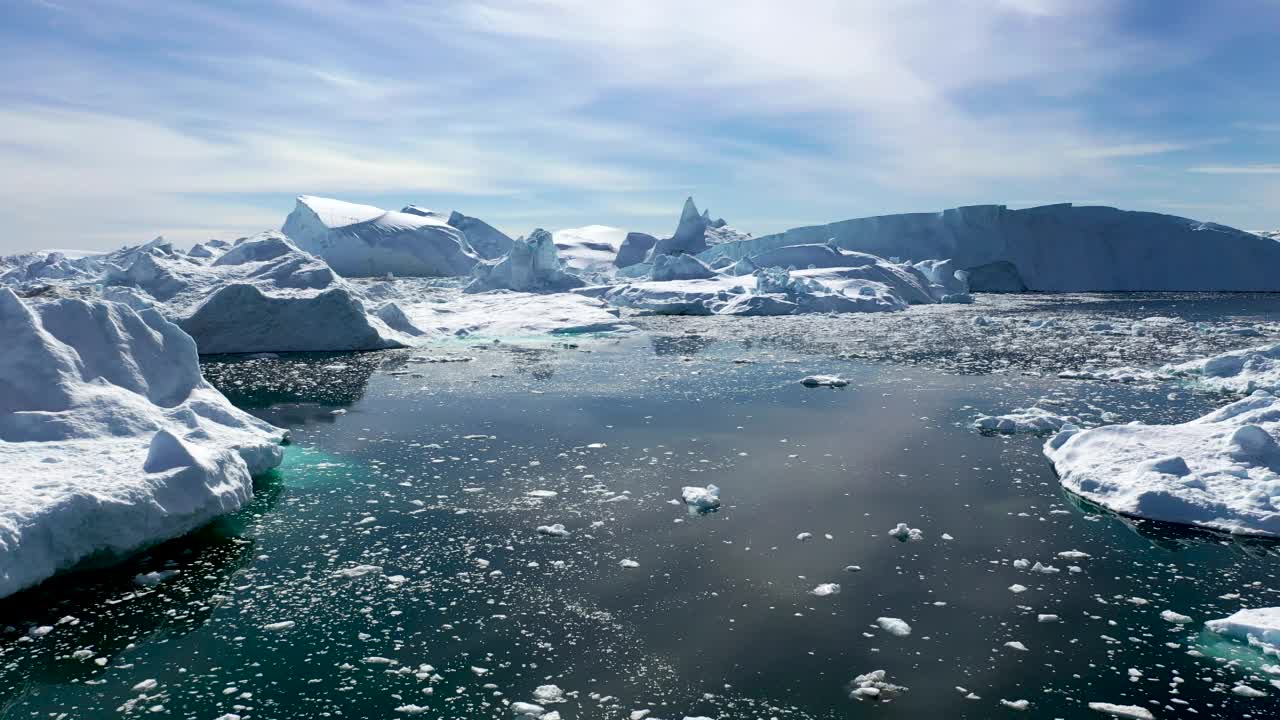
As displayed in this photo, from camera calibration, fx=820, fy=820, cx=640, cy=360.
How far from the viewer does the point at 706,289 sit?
31.6 meters

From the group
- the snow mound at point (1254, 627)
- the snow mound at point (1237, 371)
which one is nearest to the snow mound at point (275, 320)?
the snow mound at point (1237, 371)

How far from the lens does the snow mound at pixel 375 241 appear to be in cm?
4494

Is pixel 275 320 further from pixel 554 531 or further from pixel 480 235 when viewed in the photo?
pixel 480 235

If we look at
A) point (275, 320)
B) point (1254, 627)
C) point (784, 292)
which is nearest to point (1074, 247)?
point (784, 292)

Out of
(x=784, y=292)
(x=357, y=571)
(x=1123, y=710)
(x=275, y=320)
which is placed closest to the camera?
(x=1123, y=710)

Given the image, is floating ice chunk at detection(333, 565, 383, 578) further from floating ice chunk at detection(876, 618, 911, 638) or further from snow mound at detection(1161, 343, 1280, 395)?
snow mound at detection(1161, 343, 1280, 395)

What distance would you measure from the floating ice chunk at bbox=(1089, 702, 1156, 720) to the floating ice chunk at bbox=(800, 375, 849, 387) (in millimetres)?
9266

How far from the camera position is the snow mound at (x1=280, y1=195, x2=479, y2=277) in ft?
147

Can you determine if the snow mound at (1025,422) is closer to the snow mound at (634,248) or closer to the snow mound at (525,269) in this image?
the snow mound at (525,269)

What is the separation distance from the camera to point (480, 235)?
5497cm

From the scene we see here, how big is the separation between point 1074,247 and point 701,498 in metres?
41.0

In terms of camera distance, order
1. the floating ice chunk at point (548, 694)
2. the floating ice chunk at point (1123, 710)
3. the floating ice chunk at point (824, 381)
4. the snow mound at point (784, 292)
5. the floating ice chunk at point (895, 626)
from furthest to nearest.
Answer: the snow mound at point (784, 292)
the floating ice chunk at point (824, 381)
the floating ice chunk at point (895, 626)
the floating ice chunk at point (548, 694)
the floating ice chunk at point (1123, 710)

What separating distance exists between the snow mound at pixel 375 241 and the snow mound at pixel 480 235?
15.6 ft

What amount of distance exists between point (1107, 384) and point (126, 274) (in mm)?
23497
